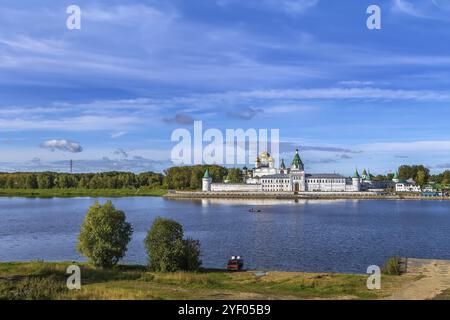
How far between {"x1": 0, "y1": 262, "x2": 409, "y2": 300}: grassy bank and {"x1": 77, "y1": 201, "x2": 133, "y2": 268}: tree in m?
0.89

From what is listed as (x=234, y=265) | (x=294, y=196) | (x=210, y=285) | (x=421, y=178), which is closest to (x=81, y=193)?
(x=294, y=196)

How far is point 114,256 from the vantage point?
26438 millimetres

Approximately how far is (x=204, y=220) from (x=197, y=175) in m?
83.8

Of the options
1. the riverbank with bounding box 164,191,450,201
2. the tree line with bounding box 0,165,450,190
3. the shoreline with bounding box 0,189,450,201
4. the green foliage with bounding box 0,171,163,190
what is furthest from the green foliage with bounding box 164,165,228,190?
the riverbank with bounding box 164,191,450,201

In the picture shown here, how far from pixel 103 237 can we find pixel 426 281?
15.2m

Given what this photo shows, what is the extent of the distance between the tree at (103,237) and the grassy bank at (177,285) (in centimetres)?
89

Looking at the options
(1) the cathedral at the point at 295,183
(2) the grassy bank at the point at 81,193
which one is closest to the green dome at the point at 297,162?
(1) the cathedral at the point at 295,183

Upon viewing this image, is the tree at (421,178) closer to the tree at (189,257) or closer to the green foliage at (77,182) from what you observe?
the green foliage at (77,182)

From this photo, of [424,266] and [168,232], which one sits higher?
[168,232]

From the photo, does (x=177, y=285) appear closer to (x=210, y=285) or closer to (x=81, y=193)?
(x=210, y=285)

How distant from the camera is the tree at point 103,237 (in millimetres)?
26125

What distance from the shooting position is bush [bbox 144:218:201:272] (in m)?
24.9
